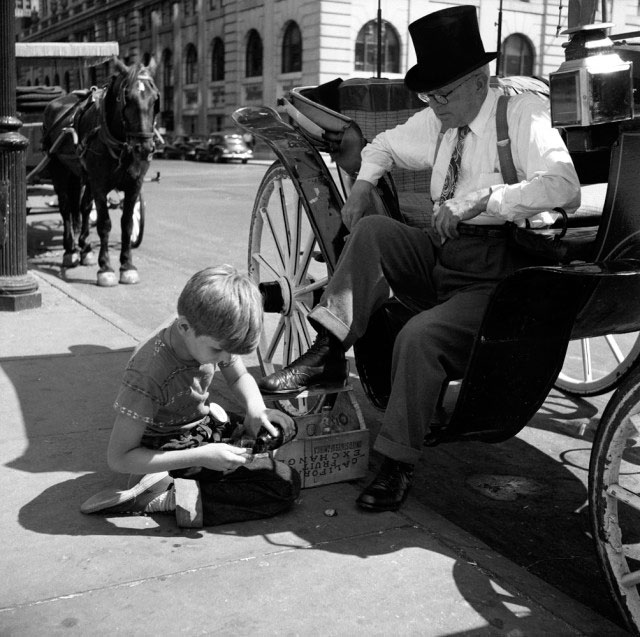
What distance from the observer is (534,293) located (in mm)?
2963

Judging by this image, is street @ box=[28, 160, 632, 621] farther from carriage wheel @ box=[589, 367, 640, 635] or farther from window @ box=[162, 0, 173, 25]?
window @ box=[162, 0, 173, 25]

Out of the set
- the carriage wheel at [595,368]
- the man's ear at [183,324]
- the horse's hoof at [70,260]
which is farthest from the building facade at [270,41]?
the man's ear at [183,324]

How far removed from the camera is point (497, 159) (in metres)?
3.53

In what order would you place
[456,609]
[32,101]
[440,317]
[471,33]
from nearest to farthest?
[456,609] → [440,317] → [471,33] → [32,101]

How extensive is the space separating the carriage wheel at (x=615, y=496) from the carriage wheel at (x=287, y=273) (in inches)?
64.2

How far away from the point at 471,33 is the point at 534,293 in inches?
45.3

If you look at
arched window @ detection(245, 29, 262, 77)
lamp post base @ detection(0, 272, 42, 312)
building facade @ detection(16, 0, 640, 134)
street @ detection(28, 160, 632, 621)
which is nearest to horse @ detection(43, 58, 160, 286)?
street @ detection(28, 160, 632, 621)

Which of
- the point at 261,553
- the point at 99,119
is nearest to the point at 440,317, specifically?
the point at 261,553

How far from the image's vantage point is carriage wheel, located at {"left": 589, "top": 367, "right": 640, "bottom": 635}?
250 cm

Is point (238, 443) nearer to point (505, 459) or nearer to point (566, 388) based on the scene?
point (505, 459)

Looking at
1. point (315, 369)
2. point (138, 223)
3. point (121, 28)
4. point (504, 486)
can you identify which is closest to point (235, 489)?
point (315, 369)

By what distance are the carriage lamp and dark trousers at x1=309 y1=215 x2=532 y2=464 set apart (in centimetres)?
63

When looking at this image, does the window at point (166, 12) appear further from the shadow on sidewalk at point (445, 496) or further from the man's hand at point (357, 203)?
the man's hand at point (357, 203)

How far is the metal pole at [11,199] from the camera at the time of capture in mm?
6727
